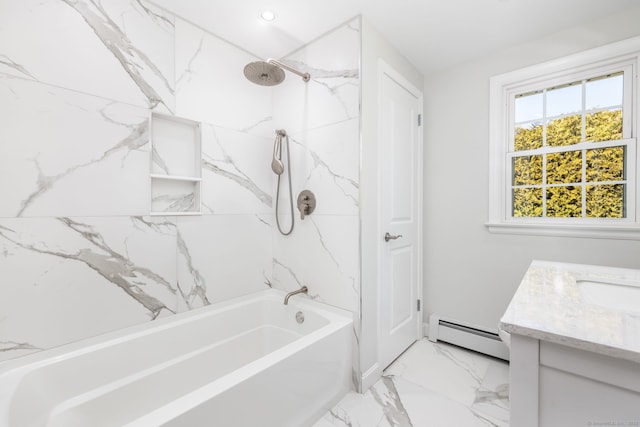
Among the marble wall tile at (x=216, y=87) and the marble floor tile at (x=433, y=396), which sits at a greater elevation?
the marble wall tile at (x=216, y=87)

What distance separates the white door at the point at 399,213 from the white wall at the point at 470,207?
0.14 metres

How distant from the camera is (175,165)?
1743mm

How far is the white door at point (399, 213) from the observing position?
1.93m

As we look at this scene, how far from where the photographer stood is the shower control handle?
6.40ft

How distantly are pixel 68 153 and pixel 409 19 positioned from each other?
2057mm

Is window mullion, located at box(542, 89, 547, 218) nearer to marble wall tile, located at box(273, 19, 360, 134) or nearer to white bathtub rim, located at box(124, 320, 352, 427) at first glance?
marble wall tile, located at box(273, 19, 360, 134)

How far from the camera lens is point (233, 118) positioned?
1.99m

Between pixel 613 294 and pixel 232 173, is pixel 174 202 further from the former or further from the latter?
pixel 613 294

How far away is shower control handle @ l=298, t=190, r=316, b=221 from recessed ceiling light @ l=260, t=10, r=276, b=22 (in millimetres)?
1111

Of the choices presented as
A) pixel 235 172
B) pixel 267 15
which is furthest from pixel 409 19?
pixel 235 172

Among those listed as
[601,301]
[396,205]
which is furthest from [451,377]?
[396,205]

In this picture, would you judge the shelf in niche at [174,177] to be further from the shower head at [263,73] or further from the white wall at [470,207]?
the white wall at [470,207]

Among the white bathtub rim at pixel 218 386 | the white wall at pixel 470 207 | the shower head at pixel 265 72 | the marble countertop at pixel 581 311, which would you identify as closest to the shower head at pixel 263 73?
the shower head at pixel 265 72

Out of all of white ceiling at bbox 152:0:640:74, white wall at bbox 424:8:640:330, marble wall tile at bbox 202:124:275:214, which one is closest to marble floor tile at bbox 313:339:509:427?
white wall at bbox 424:8:640:330
